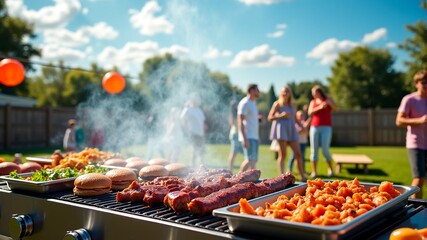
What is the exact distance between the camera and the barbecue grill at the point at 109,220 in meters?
1.80

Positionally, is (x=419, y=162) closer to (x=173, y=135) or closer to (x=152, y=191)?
(x=152, y=191)

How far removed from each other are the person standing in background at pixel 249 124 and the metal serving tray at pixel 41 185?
4478 mm

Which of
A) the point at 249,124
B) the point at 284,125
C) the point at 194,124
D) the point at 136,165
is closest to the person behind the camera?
the point at 136,165

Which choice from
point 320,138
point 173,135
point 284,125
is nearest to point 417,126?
point 284,125

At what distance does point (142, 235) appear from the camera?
1.92m

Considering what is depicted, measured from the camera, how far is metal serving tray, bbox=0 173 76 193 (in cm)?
261

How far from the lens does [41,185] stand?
8.49 feet

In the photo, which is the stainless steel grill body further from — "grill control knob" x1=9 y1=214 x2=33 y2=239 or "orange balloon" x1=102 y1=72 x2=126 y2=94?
"orange balloon" x1=102 y1=72 x2=126 y2=94

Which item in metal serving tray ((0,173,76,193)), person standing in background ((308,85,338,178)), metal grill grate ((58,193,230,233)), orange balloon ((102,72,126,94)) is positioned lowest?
metal grill grate ((58,193,230,233))

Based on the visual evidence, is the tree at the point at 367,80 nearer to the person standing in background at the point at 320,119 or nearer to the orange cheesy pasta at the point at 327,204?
the person standing in background at the point at 320,119

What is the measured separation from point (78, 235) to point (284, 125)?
5.85 meters

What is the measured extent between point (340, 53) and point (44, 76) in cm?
4975

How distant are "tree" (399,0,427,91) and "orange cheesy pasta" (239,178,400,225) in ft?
109

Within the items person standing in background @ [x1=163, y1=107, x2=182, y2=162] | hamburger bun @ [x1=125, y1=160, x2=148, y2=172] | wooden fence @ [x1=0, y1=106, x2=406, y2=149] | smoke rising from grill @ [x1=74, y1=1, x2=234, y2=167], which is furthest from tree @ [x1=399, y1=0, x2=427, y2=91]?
hamburger bun @ [x1=125, y1=160, x2=148, y2=172]
